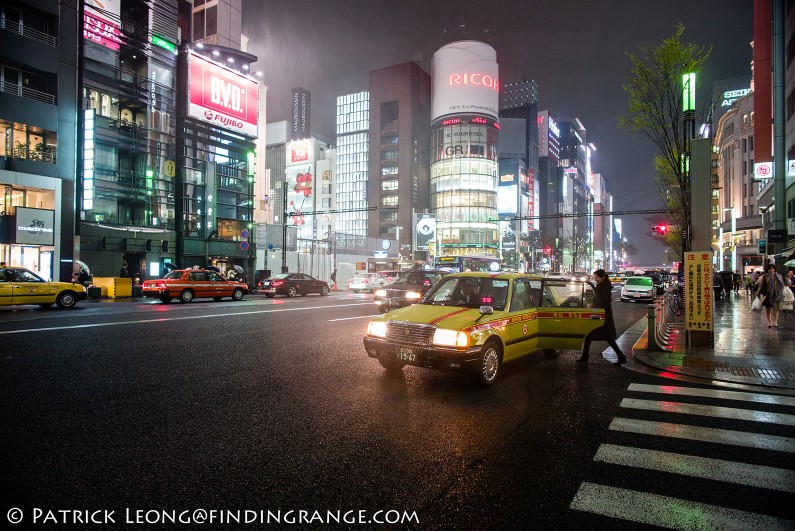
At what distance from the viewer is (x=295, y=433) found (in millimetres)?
4723

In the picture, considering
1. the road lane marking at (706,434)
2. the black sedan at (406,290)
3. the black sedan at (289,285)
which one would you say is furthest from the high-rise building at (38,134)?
the road lane marking at (706,434)

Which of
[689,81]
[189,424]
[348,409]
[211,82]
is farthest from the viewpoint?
[211,82]

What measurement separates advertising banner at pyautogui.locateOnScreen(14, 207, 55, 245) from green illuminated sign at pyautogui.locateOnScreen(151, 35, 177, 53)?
17.4 m

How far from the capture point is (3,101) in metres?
24.1

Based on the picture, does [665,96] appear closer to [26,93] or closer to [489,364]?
[489,364]

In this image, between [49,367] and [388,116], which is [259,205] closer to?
[388,116]

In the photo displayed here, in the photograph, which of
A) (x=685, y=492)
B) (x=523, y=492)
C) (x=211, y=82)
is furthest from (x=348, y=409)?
(x=211, y=82)

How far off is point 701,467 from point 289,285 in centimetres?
2594

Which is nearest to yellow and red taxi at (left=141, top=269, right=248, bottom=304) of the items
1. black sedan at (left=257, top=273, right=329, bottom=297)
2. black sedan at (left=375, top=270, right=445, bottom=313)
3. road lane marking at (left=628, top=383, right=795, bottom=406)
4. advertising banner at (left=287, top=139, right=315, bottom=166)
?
black sedan at (left=257, top=273, right=329, bottom=297)

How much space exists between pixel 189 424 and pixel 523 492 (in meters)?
3.52

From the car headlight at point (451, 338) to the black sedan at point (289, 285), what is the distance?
22.5 meters

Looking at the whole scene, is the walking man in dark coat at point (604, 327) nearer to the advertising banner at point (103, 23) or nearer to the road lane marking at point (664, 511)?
the road lane marking at point (664, 511)

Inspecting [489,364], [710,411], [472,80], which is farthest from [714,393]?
[472,80]

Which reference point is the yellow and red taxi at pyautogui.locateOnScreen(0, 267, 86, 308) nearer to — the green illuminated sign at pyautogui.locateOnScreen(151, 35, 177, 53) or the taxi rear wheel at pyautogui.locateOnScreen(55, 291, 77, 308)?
the taxi rear wheel at pyautogui.locateOnScreen(55, 291, 77, 308)
